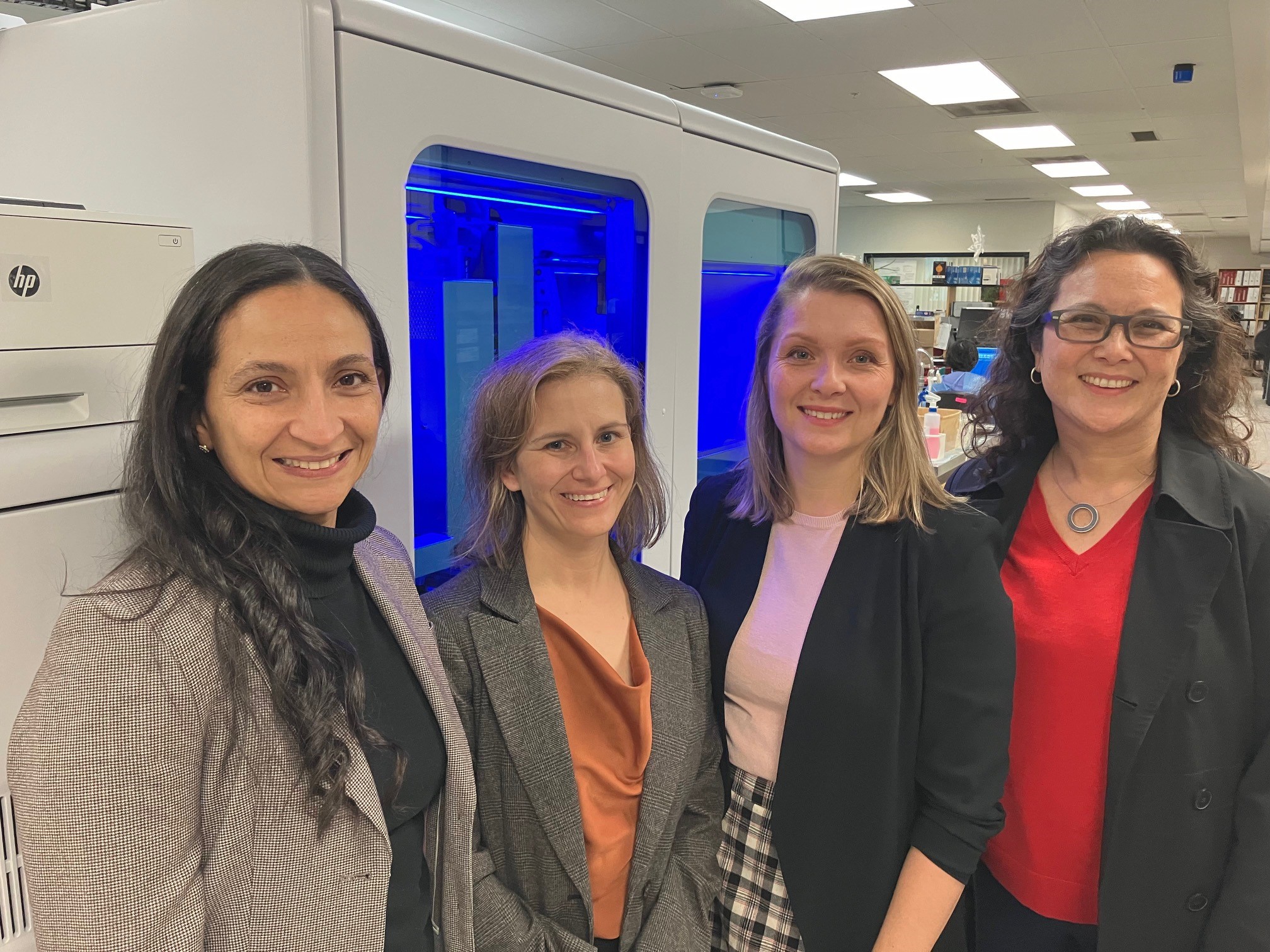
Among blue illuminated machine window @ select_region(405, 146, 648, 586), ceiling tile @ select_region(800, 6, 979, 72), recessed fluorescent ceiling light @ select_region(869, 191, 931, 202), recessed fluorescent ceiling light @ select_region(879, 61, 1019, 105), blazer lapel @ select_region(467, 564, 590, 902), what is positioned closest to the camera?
blazer lapel @ select_region(467, 564, 590, 902)

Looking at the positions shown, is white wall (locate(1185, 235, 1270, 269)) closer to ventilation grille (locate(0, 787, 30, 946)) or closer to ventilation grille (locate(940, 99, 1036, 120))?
ventilation grille (locate(940, 99, 1036, 120))

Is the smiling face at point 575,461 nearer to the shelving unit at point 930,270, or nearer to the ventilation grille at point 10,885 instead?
the ventilation grille at point 10,885

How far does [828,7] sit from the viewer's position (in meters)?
4.68

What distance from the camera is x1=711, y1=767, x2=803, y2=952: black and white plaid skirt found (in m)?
1.30

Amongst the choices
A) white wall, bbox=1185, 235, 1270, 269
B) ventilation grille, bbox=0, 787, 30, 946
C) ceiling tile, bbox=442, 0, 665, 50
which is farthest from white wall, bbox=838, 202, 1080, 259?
ventilation grille, bbox=0, 787, 30, 946

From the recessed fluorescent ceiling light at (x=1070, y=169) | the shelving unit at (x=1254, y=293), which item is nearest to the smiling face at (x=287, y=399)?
the recessed fluorescent ceiling light at (x=1070, y=169)

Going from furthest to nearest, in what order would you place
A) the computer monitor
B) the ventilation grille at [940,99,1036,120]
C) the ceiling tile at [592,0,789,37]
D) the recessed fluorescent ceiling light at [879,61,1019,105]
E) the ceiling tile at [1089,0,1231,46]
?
the computer monitor → the ventilation grille at [940,99,1036,120] → the recessed fluorescent ceiling light at [879,61,1019,105] → the ceiling tile at [592,0,789,37] → the ceiling tile at [1089,0,1231,46]

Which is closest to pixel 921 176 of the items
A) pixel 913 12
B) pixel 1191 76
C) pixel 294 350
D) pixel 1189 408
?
pixel 1191 76

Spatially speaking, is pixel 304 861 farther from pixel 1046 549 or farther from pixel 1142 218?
pixel 1142 218

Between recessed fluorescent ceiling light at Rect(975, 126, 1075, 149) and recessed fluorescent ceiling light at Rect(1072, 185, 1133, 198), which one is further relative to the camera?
recessed fluorescent ceiling light at Rect(1072, 185, 1133, 198)

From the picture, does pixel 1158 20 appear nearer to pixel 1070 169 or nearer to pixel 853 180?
pixel 1070 169

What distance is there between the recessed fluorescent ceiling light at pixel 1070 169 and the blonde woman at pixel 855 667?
9.48 metres

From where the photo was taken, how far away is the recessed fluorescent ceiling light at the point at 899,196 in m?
12.3

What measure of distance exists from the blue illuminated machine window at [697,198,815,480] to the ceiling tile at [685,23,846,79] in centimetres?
333
